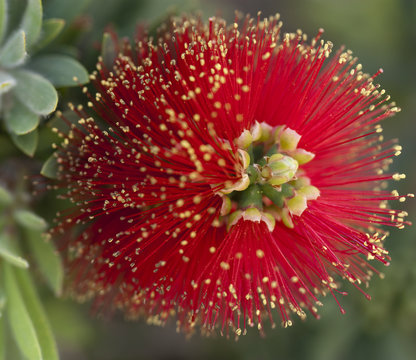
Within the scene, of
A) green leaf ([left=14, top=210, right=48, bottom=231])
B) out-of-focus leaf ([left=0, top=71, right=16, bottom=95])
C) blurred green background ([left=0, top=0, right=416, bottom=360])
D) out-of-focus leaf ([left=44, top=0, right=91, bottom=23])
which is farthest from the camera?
blurred green background ([left=0, top=0, right=416, bottom=360])

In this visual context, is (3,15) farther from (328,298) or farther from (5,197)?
(328,298)

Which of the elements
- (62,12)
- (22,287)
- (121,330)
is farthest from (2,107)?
(121,330)

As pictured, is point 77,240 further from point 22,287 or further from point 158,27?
point 158,27

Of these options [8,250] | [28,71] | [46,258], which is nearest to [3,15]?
[28,71]

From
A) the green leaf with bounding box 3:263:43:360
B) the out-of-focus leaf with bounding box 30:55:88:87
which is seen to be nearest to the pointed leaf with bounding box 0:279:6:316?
the green leaf with bounding box 3:263:43:360

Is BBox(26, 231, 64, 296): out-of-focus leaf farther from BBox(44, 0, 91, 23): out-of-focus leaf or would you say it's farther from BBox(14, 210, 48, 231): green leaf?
BBox(44, 0, 91, 23): out-of-focus leaf
